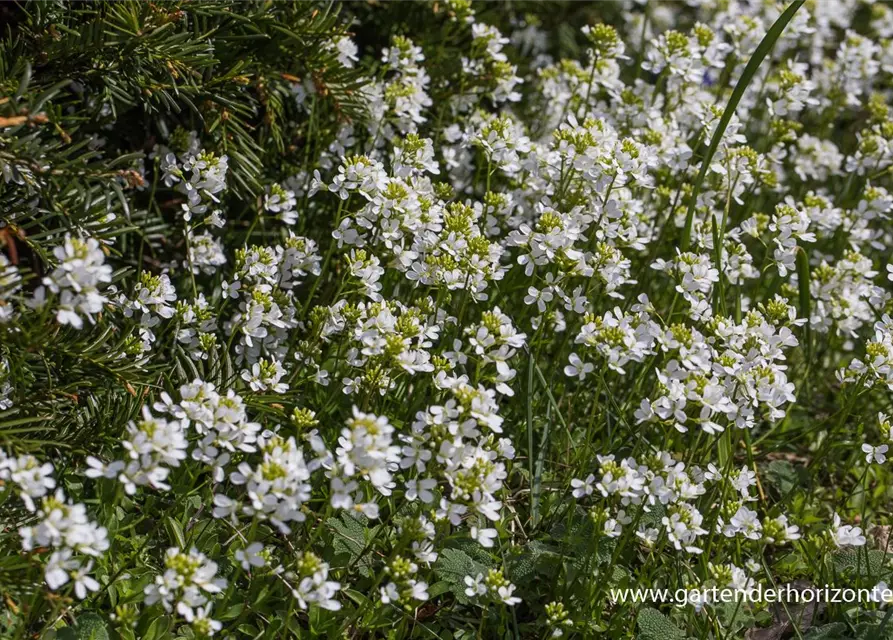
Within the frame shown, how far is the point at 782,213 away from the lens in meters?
3.60

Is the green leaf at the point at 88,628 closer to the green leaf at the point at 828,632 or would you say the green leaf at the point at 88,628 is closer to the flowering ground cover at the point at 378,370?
the flowering ground cover at the point at 378,370

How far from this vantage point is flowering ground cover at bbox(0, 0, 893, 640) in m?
2.44

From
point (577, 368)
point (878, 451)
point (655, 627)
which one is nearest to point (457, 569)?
point (655, 627)

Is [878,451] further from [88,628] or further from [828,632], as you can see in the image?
[88,628]

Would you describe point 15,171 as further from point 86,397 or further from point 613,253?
point 613,253

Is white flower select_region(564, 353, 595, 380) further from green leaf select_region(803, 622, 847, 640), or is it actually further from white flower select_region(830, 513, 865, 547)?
green leaf select_region(803, 622, 847, 640)

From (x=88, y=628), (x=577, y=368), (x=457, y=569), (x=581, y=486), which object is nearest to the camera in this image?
(x=88, y=628)

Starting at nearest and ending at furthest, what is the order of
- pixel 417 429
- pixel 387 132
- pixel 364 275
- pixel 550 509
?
pixel 417 429
pixel 364 275
pixel 550 509
pixel 387 132

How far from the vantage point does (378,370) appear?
2727 mm

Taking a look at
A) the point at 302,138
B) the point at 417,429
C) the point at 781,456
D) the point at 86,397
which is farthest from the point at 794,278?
the point at 86,397

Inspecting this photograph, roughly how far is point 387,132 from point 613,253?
49.1 inches

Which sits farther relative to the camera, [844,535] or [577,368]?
[577,368]

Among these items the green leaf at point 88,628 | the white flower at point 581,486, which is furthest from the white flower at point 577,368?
the green leaf at point 88,628

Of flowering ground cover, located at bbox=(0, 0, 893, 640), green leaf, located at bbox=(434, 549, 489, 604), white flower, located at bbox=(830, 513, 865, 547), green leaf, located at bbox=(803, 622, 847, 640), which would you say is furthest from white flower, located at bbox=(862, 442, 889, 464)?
green leaf, located at bbox=(434, 549, 489, 604)
